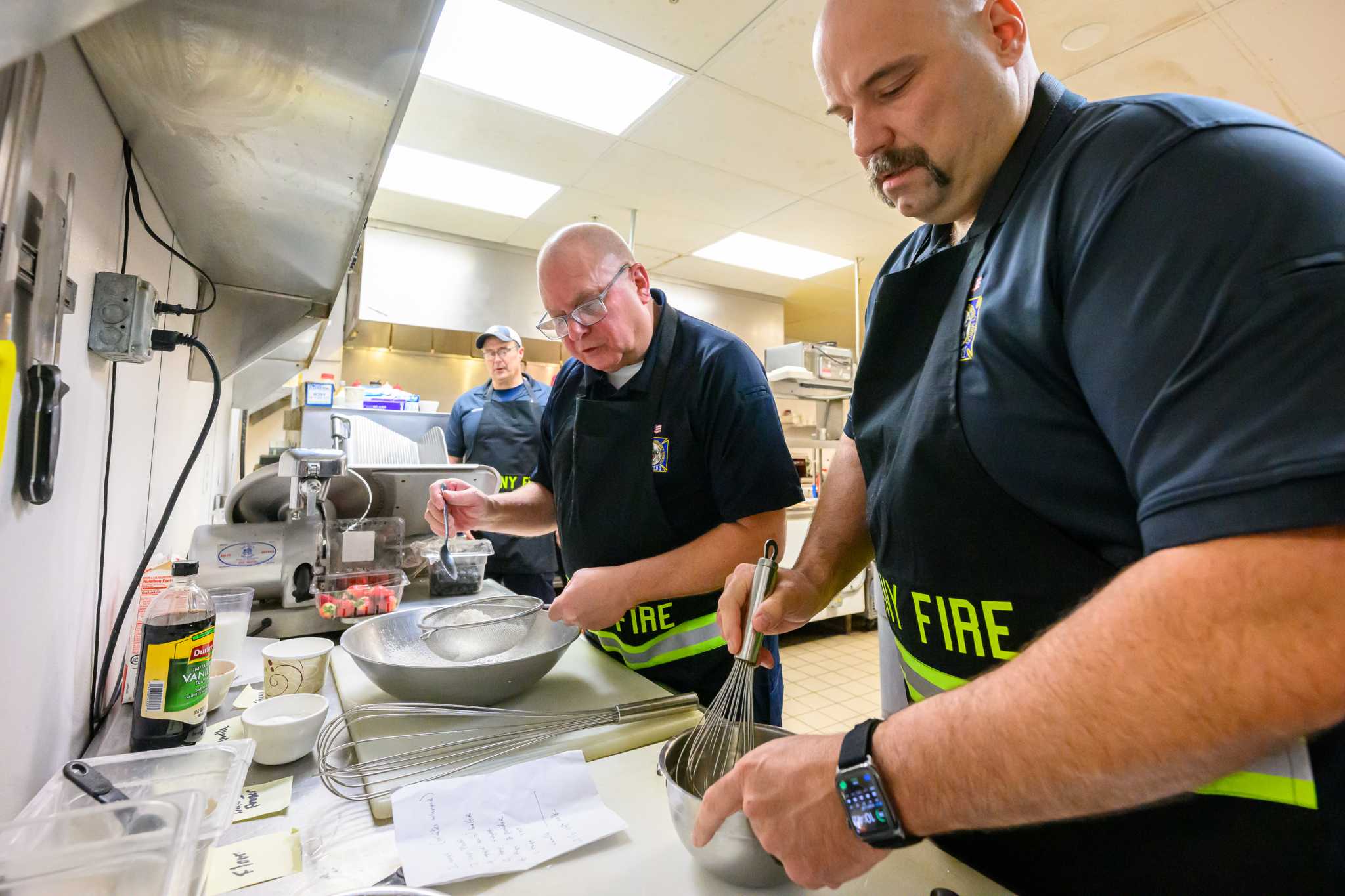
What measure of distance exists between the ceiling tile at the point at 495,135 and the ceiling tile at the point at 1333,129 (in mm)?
2973

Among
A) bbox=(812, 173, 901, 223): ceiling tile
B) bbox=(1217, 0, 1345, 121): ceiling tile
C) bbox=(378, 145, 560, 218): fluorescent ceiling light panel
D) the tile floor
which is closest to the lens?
bbox=(1217, 0, 1345, 121): ceiling tile

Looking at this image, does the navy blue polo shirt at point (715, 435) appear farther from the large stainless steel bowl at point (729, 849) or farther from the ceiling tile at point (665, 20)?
the ceiling tile at point (665, 20)

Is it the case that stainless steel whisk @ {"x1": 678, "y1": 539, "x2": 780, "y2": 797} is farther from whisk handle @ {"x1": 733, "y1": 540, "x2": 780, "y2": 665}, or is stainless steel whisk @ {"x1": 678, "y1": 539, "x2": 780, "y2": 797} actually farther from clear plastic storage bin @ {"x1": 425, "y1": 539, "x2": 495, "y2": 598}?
clear plastic storage bin @ {"x1": 425, "y1": 539, "x2": 495, "y2": 598}

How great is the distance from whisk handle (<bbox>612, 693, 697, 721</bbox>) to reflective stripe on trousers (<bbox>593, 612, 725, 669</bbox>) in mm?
244

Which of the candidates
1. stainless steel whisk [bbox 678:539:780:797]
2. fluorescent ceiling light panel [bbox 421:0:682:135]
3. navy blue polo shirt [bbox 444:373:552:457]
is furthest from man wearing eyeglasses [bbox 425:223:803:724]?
navy blue polo shirt [bbox 444:373:552:457]

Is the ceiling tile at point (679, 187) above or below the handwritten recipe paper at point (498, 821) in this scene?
above

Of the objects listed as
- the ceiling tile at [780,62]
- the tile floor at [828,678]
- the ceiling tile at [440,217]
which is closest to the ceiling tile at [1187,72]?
the ceiling tile at [780,62]

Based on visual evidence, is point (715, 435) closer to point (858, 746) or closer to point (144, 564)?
point (858, 746)

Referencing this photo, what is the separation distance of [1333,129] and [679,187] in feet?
9.28

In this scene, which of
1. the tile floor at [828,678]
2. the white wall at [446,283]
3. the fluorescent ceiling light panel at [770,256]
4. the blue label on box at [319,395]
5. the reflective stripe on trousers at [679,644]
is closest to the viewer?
the reflective stripe on trousers at [679,644]

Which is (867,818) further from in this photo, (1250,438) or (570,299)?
(570,299)

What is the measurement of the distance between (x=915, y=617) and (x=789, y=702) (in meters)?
2.55

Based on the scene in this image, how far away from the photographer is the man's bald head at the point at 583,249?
1.30 meters

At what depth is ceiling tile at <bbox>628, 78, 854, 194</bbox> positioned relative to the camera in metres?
2.61
